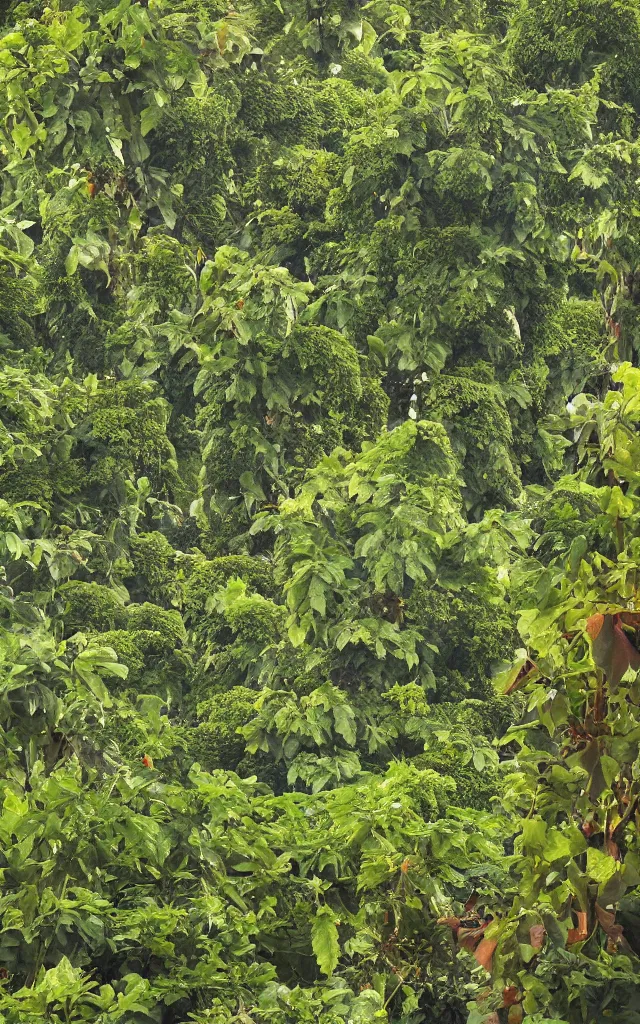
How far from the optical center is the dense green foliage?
7.25 meters

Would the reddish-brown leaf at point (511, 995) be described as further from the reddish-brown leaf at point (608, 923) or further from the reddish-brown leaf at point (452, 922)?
A: the reddish-brown leaf at point (452, 922)

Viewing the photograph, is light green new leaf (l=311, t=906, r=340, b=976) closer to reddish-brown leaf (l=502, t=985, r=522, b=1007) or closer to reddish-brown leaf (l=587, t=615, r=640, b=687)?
reddish-brown leaf (l=502, t=985, r=522, b=1007)

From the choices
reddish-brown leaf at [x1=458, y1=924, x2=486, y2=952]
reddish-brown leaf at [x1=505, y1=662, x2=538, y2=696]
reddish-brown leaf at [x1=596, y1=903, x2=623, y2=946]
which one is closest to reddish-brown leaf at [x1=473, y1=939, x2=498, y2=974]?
reddish-brown leaf at [x1=458, y1=924, x2=486, y2=952]

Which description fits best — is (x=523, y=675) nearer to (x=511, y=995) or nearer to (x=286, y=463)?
(x=511, y=995)

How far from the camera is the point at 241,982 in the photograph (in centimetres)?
725

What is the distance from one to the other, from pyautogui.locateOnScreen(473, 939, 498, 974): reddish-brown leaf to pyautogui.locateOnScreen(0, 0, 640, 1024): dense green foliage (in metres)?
1.13

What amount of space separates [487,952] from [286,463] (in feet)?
16.7

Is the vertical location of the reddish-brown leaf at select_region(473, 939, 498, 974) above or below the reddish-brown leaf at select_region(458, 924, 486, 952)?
above

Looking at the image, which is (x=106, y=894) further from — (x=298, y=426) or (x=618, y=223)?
(x=618, y=223)

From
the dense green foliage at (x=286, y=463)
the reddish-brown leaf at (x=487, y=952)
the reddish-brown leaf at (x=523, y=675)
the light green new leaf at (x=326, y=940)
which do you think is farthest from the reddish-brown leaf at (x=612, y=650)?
the light green new leaf at (x=326, y=940)

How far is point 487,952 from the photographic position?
565cm

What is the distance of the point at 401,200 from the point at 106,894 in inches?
199

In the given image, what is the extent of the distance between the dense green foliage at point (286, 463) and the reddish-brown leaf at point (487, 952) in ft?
3.71

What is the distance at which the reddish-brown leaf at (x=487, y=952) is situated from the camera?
5633mm
